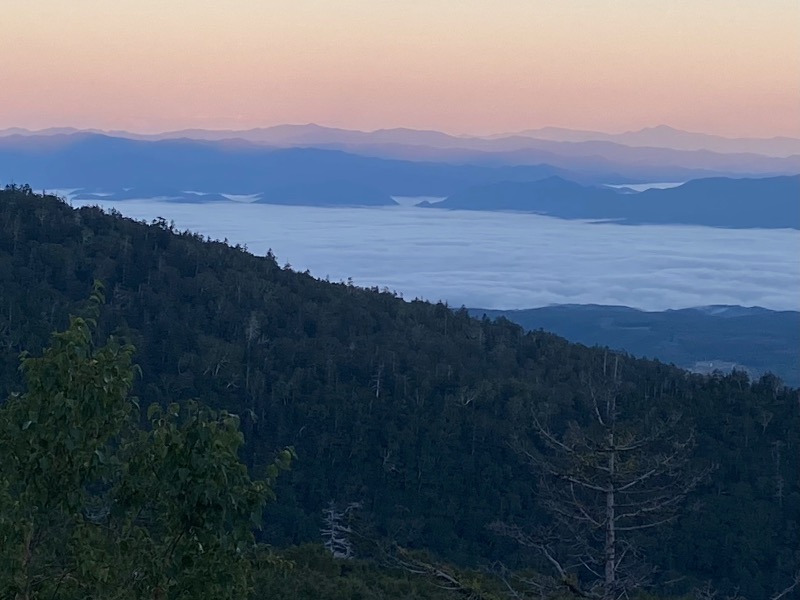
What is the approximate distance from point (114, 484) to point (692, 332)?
79090mm

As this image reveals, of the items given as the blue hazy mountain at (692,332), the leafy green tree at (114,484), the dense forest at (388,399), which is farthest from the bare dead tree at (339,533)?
the blue hazy mountain at (692,332)

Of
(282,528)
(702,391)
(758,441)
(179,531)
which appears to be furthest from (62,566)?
(702,391)

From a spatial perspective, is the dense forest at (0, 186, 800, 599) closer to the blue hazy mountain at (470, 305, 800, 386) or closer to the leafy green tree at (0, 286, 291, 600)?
the leafy green tree at (0, 286, 291, 600)

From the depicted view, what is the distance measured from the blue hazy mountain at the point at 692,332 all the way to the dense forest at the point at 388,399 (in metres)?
29.2

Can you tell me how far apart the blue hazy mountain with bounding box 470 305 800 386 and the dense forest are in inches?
1151

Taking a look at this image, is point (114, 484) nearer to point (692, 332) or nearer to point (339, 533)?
point (339, 533)

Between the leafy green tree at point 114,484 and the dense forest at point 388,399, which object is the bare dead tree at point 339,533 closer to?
the dense forest at point 388,399

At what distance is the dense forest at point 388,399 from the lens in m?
24.6

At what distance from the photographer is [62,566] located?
5.45m

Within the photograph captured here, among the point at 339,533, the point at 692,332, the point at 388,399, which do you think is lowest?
the point at 339,533

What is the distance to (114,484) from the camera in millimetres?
5156

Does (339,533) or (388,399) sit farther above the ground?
(388,399)

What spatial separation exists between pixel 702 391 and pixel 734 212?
16684 cm

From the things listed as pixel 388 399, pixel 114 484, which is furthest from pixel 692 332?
pixel 114 484
